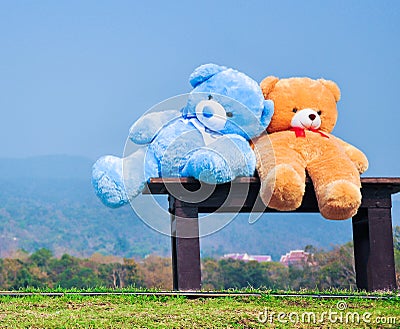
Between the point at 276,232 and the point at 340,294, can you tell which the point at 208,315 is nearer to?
the point at 340,294

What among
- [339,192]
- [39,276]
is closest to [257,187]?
[339,192]

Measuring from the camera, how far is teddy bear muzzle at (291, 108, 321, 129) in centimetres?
660

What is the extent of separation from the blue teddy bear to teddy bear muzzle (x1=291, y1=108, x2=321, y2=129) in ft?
0.80

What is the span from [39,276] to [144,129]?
96.1 feet

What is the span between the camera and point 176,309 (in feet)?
17.0

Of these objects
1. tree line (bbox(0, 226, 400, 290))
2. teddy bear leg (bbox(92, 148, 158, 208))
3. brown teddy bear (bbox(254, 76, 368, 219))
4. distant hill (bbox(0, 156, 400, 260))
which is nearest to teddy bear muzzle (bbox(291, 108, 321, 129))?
brown teddy bear (bbox(254, 76, 368, 219))

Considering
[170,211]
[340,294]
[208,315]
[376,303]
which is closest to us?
[208,315]

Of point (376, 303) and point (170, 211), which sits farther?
point (170, 211)

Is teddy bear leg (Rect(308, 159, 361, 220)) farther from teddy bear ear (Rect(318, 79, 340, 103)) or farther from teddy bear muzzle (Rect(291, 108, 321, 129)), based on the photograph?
teddy bear ear (Rect(318, 79, 340, 103))

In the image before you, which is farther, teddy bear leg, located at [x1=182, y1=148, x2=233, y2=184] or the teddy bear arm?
the teddy bear arm

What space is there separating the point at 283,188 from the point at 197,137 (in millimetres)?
834

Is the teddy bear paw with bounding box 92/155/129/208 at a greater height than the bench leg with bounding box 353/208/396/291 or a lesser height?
greater

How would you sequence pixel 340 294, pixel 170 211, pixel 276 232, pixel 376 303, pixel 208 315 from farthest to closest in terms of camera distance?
pixel 276 232 < pixel 170 211 < pixel 340 294 < pixel 376 303 < pixel 208 315

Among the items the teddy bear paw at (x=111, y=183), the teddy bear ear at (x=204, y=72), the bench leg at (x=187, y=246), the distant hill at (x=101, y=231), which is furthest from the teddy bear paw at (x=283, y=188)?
the distant hill at (x=101, y=231)
